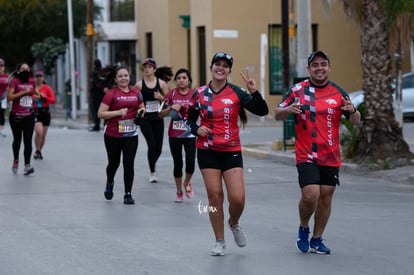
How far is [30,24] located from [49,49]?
118 inches

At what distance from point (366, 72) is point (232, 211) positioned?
8746 mm

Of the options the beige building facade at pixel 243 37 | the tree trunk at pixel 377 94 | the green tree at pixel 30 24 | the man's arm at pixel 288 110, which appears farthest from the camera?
the green tree at pixel 30 24

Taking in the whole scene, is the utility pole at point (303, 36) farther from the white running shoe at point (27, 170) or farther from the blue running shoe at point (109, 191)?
the blue running shoe at point (109, 191)

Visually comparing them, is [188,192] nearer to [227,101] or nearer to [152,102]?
[152,102]

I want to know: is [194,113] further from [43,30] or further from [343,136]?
[43,30]

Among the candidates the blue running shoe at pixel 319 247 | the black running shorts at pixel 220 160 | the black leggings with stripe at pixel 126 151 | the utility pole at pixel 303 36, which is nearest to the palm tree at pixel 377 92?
the utility pole at pixel 303 36

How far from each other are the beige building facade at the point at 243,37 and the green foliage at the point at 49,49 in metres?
4.35

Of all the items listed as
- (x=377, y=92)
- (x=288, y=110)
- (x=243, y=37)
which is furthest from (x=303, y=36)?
(x=243, y=37)

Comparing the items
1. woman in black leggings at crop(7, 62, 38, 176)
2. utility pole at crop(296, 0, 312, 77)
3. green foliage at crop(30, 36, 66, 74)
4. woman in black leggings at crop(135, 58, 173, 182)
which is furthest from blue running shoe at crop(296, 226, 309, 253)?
green foliage at crop(30, 36, 66, 74)

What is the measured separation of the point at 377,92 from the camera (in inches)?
642

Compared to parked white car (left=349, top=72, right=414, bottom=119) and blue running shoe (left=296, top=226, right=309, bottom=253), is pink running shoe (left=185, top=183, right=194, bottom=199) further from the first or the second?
parked white car (left=349, top=72, right=414, bottom=119)

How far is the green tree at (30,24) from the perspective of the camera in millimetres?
41656

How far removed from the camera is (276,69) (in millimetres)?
35094

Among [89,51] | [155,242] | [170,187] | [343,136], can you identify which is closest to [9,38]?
[89,51]
